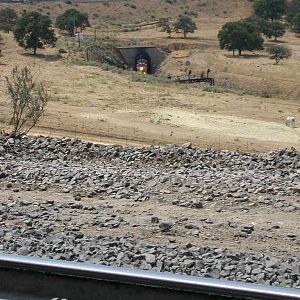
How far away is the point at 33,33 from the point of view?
209 ft

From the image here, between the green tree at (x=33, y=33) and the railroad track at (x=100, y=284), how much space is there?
59616 millimetres

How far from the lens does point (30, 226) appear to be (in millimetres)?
10289

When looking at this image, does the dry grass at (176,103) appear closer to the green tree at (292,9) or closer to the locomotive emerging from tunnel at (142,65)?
the locomotive emerging from tunnel at (142,65)

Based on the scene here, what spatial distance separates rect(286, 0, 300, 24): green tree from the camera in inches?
3853

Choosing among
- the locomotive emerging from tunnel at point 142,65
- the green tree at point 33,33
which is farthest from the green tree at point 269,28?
the green tree at point 33,33

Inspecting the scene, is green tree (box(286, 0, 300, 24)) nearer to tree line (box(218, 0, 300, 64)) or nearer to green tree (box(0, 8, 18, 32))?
tree line (box(218, 0, 300, 64))

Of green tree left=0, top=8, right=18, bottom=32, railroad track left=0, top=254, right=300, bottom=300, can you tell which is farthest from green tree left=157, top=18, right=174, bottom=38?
railroad track left=0, top=254, right=300, bottom=300

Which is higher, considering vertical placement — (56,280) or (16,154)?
(56,280)

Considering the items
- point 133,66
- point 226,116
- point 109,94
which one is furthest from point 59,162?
point 133,66

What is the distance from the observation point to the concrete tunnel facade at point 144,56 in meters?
71.4

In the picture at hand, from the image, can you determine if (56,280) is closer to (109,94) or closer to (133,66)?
(109,94)

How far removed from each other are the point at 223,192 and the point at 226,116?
28.4 meters

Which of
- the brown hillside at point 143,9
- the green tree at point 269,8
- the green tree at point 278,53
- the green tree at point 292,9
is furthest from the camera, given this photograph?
the brown hillside at point 143,9

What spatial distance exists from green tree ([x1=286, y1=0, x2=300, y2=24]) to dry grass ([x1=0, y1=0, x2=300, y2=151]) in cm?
2601
